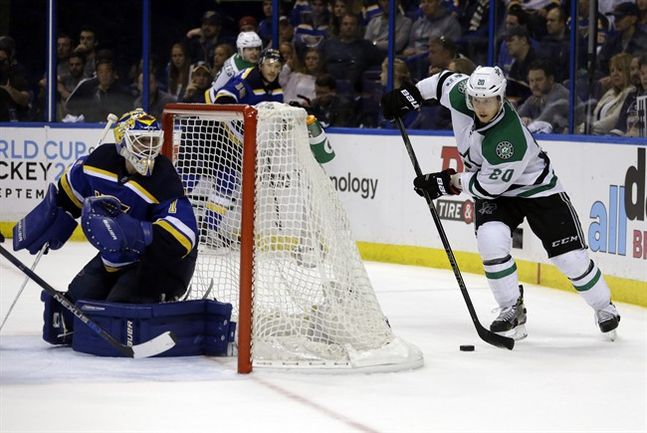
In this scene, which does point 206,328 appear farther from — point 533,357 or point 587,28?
point 587,28

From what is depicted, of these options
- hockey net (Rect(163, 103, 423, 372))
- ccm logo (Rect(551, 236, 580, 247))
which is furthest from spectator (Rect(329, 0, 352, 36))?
hockey net (Rect(163, 103, 423, 372))

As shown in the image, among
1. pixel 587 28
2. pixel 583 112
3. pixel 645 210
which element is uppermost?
pixel 587 28

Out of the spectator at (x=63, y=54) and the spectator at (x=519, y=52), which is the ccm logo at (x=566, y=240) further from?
the spectator at (x=63, y=54)

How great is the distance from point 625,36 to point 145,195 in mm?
3165

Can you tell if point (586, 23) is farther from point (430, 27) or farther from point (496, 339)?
point (496, 339)

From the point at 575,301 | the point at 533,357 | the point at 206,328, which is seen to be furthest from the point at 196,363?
the point at 575,301

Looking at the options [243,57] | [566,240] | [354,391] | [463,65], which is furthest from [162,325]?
[463,65]

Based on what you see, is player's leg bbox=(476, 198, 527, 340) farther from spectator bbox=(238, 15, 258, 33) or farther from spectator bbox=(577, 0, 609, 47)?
spectator bbox=(238, 15, 258, 33)

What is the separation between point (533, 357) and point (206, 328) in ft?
3.95

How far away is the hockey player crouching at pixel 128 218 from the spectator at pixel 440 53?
11.4 feet

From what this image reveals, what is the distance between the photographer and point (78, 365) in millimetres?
4469

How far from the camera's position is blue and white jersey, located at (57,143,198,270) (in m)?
4.53

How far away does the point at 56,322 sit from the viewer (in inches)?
187

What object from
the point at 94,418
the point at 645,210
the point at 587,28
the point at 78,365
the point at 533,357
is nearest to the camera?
the point at 94,418
